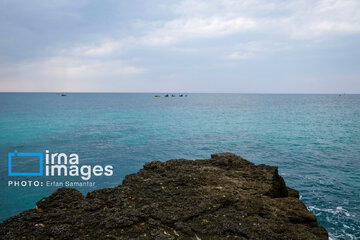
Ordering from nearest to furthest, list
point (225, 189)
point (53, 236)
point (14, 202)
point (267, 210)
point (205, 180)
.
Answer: point (53, 236), point (267, 210), point (225, 189), point (205, 180), point (14, 202)

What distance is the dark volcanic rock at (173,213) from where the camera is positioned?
5.16m

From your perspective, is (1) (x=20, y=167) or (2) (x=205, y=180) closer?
(2) (x=205, y=180)

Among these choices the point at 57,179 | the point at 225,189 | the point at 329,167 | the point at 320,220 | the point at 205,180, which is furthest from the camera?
the point at 329,167

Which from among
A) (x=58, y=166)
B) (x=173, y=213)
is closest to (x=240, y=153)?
(x=58, y=166)

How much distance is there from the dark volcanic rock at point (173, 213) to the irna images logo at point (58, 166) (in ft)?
52.5

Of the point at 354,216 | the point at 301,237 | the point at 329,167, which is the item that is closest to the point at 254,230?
the point at 301,237

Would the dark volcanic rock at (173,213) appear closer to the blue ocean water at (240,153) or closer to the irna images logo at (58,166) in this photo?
the blue ocean water at (240,153)

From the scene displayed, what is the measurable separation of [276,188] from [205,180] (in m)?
2.36

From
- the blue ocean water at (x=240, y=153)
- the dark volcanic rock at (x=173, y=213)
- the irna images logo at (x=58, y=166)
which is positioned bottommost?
the irna images logo at (x=58, y=166)

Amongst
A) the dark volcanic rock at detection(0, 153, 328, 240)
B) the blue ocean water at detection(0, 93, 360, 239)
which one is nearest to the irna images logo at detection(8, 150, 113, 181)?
the blue ocean water at detection(0, 93, 360, 239)

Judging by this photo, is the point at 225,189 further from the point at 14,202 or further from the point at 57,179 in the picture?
the point at 57,179

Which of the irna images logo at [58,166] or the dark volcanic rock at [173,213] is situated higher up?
the dark volcanic rock at [173,213]

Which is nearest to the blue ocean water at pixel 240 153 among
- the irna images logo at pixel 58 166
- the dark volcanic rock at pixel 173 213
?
the irna images logo at pixel 58 166

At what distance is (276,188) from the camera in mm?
7875
